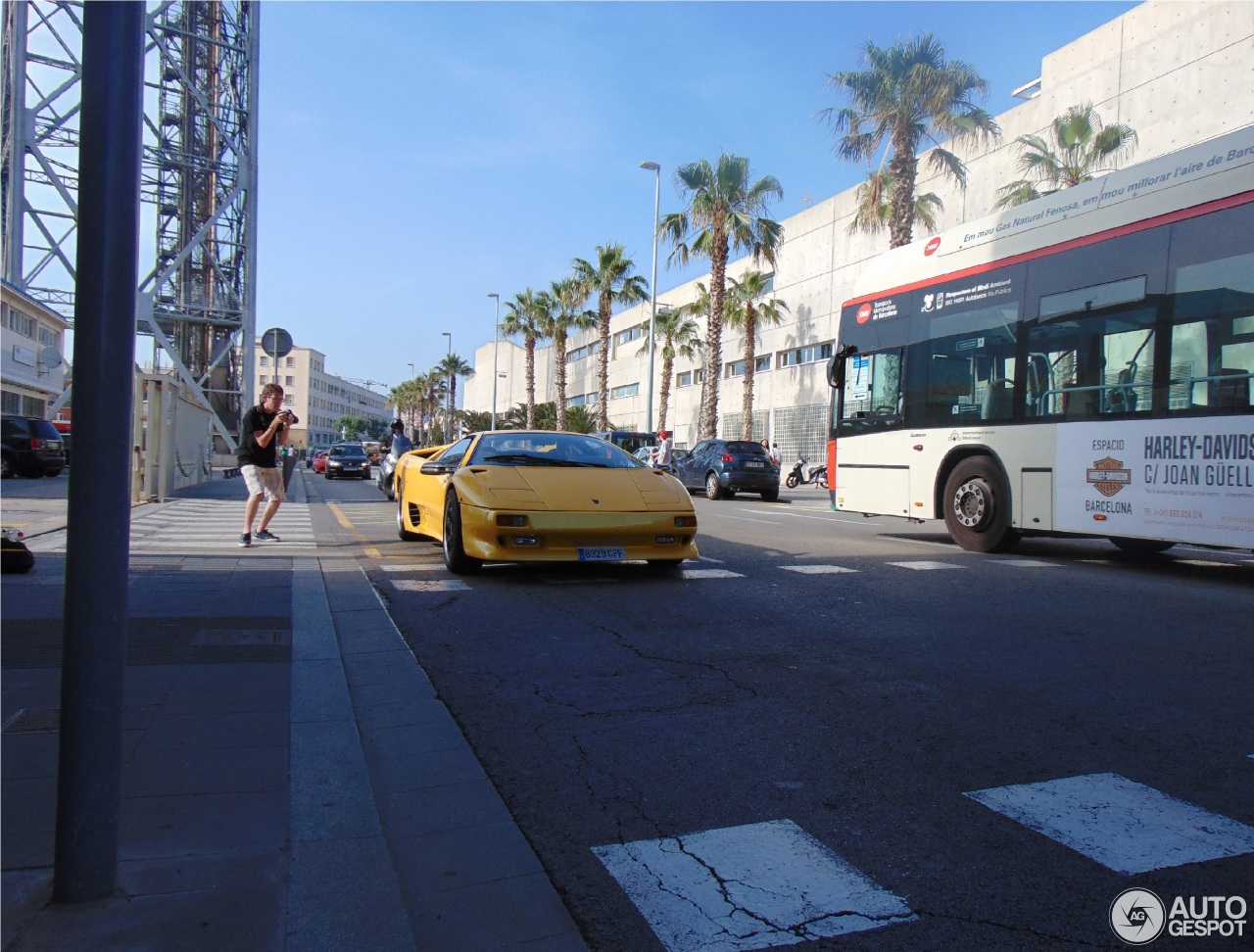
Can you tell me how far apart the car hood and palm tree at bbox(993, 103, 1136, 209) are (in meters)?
19.5

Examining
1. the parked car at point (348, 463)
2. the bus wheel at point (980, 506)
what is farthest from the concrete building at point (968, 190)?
the parked car at point (348, 463)

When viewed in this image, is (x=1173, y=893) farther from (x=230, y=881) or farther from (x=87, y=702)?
(x=87, y=702)

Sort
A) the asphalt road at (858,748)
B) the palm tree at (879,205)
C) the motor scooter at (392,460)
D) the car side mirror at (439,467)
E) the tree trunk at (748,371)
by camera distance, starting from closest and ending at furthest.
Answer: the asphalt road at (858,748) → the car side mirror at (439,467) → the motor scooter at (392,460) → the palm tree at (879,205) → the tree trunk at (748,371)

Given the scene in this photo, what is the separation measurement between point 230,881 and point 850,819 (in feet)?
6.10

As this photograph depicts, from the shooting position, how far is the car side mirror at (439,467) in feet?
27.9

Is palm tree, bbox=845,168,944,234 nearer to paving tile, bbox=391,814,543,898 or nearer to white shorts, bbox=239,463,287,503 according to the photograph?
white shorts, bbox=239,463,287,503

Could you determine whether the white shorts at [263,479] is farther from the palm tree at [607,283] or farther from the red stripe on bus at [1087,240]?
the palm tree at [607,283]

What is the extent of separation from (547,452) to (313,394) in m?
138

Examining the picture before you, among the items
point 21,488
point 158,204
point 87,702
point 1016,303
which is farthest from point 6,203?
point 87,702

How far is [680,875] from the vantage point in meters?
2.54

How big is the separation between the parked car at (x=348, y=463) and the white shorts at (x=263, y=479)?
26175 millimetres

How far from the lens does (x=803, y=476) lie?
35.0 meters

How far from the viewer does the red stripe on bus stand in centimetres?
764

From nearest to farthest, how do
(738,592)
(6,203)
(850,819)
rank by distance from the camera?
(850,819) → (738,592) → (6,203)
